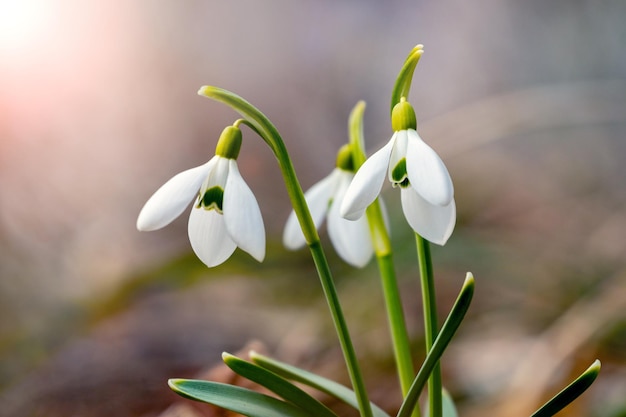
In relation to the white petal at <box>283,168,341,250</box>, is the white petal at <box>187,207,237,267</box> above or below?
below

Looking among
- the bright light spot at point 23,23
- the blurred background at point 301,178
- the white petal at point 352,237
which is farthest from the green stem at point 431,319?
the bright light spot at point 23,23

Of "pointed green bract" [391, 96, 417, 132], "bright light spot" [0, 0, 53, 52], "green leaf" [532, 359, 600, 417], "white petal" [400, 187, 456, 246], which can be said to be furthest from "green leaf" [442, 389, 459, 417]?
"bright light spot" [0, 0, 53, 52]

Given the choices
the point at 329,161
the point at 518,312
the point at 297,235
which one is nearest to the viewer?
the point at 297,235

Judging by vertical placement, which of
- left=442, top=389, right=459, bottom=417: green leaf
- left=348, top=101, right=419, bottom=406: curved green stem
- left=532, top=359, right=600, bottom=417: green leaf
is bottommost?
left=532, top=359, right=600, bottom=417: green leaf

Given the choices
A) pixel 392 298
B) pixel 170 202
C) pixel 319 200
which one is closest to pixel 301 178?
pixel 319 200

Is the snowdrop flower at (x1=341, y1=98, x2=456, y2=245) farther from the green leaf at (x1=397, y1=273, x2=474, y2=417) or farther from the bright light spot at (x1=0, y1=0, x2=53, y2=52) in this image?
the bright light spot at (x1=0, y1=0, x2=53, y2=52)

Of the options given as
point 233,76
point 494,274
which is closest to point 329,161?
point 233,76

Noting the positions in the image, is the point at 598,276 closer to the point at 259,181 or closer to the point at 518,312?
the point at 518,312
